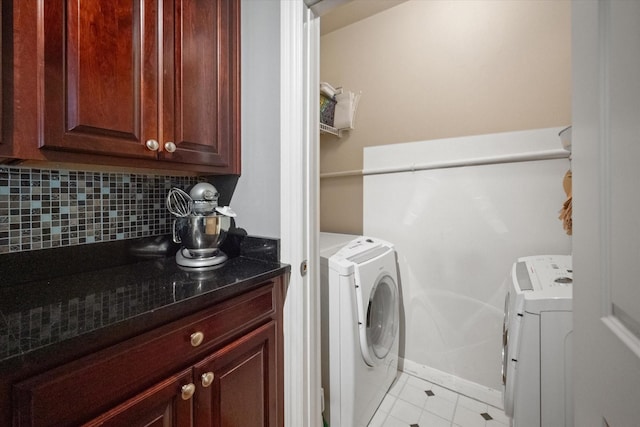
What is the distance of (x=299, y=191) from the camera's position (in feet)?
3.54

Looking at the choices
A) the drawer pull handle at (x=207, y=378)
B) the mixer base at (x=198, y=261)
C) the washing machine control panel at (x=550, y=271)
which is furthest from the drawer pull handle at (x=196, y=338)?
the washing machine control panel at (x=550, y=271)

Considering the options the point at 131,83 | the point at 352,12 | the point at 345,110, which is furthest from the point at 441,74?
the point at 131,83

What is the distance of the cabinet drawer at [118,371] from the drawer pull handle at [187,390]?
0.06 m

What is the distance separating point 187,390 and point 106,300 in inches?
13.3

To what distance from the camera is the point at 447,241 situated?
5.95 feet

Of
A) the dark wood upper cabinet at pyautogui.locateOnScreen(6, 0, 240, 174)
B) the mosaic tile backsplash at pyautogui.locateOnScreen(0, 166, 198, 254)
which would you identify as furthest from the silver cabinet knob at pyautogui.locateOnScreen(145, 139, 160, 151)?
the mosaic tile backsplash at pyautogui.locateOnScreen(0, 166, 198, 254)

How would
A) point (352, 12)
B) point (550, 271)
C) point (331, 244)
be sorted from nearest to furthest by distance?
point (550, 271) → point (331, 244) → point (352, 12)

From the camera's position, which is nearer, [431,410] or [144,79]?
[144,79]

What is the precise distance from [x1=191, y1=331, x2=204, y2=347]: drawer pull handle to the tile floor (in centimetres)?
130

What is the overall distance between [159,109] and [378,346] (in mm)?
1655

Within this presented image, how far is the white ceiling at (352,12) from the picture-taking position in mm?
1935

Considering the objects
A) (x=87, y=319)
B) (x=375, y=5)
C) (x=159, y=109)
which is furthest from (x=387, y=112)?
(x=87, y=319)

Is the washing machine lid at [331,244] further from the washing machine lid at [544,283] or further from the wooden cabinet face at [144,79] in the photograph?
the washing machine lid at [544,283]

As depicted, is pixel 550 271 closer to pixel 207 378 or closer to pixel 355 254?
pixel 355 254
